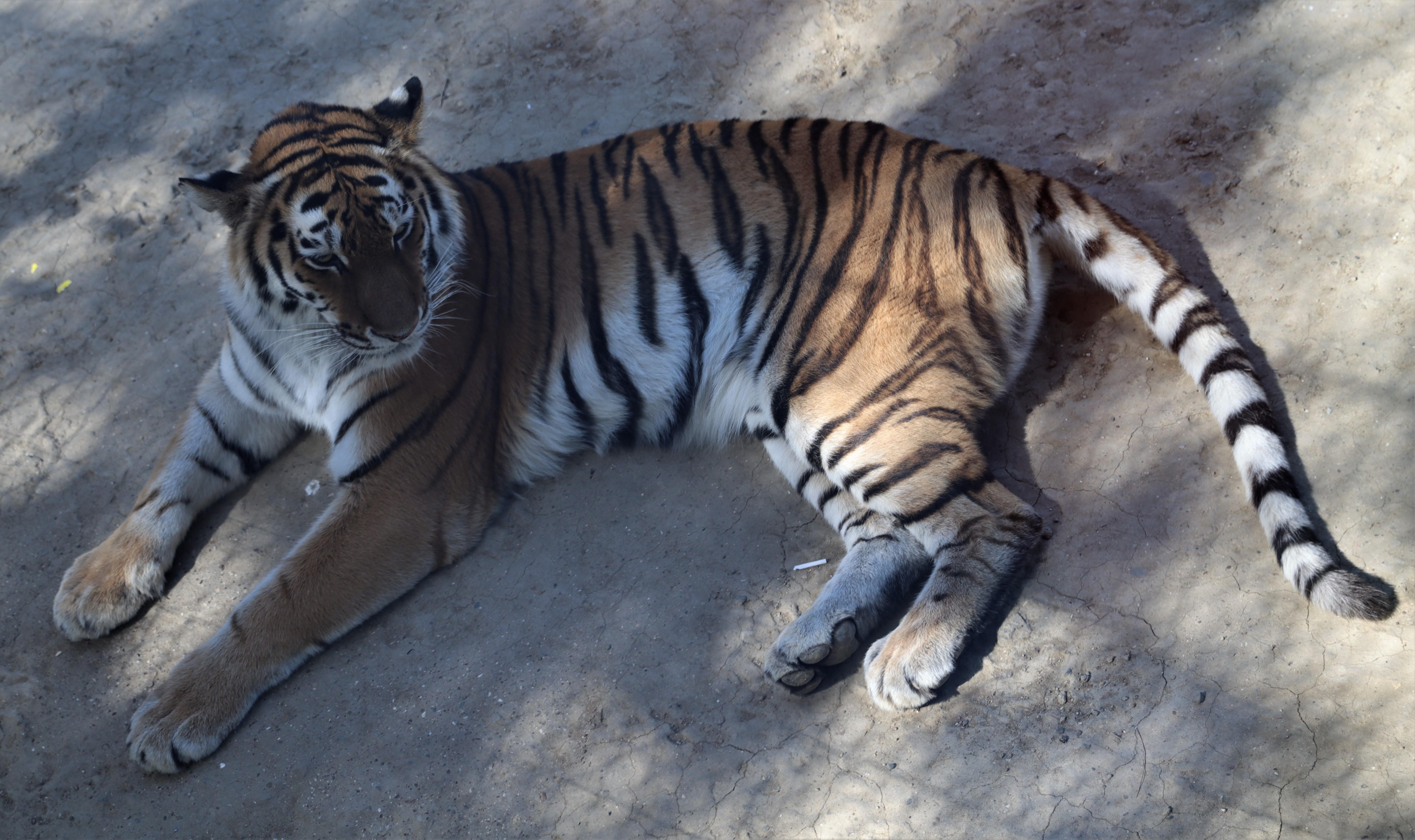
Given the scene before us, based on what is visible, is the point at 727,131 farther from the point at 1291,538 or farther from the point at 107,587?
the point at 107,587

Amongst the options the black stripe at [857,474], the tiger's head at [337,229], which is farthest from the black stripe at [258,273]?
the black stripe at [857,474]

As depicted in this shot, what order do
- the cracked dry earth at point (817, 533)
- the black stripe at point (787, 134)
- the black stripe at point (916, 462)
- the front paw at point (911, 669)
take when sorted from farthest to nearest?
the black stripe at point (787, 134), the black stripe at point (916, 462), the front paw at point (911, 669), the cracked dry earth at point (817, 533)

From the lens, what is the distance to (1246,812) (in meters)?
2.18

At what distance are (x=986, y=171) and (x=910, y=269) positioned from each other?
420mm

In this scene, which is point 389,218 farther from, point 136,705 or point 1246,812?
point 1246,812

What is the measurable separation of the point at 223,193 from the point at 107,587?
1.29 metres

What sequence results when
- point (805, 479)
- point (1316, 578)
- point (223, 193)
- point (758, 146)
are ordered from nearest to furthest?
1. point (1316, 578)
2. point (223, 193)
3. point (805, 479)
4. point (758, 146)

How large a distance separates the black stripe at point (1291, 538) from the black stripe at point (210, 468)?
327 centimetres

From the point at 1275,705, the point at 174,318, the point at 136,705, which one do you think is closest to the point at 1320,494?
the point at 1275,705

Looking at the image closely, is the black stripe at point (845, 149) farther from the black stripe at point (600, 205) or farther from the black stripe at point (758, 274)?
the black stripe at point (600, 205)

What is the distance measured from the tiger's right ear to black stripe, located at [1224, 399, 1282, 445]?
2.92 metres

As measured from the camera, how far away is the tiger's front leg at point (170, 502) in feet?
9.82

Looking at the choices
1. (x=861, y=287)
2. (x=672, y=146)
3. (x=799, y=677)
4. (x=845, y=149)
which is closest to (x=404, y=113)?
(x=672, y=146)

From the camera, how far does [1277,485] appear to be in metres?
2.58
